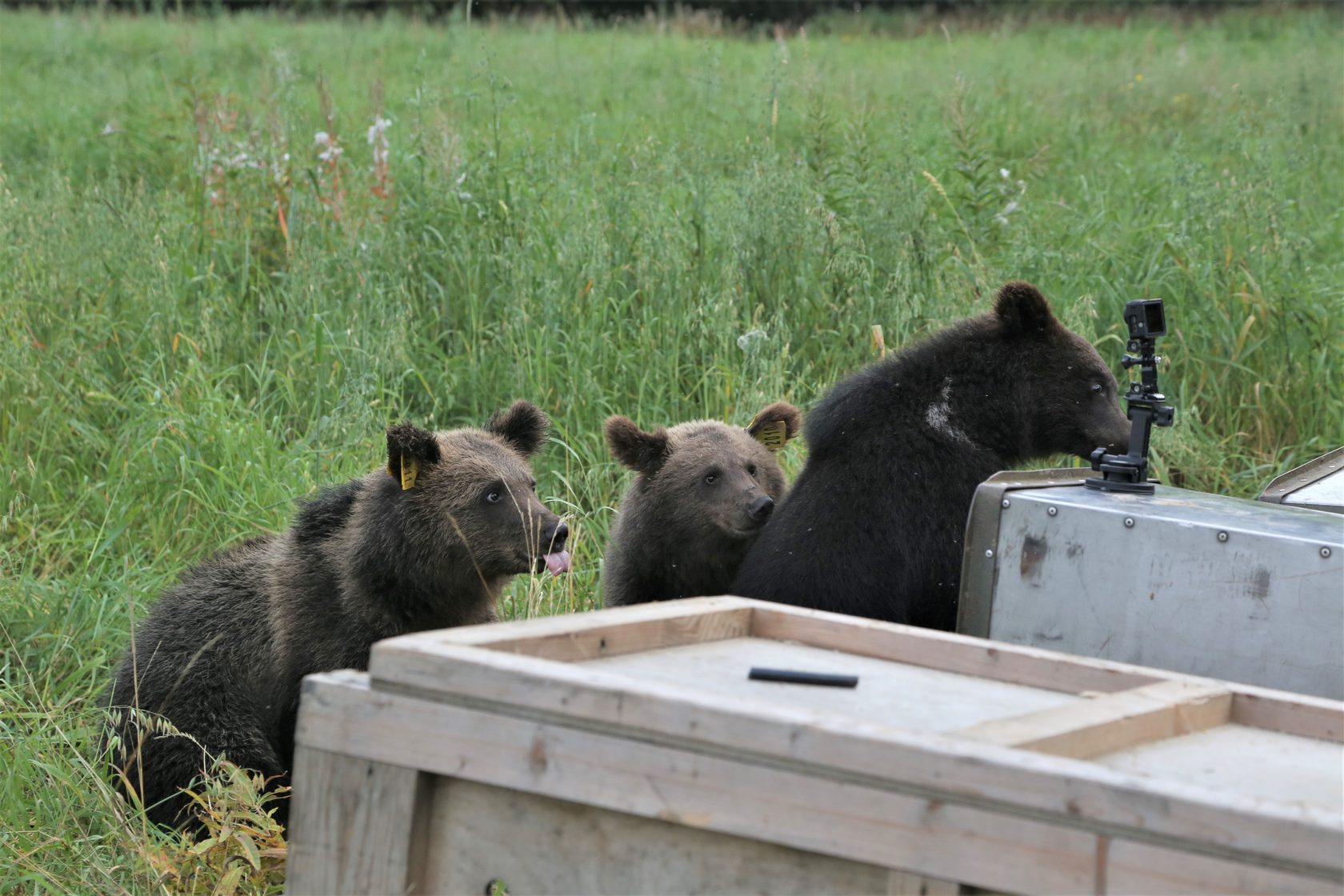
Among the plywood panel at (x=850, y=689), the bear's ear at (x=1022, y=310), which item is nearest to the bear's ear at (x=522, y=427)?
the bear's ear at (x=1022, y=310)

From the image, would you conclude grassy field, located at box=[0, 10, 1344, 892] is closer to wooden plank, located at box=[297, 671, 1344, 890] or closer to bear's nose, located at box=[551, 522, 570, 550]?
bear's nose, located at box=[551, 522, 570, 550]

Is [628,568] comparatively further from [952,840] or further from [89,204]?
[89,204]

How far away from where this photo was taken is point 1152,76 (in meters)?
14.2

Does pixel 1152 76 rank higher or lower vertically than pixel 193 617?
higher

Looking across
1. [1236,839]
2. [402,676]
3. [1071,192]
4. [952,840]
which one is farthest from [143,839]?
[1071,192]

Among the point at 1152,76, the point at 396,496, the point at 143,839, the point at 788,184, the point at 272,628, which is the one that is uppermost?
the point at 1152,76

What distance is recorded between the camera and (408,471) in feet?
14.2

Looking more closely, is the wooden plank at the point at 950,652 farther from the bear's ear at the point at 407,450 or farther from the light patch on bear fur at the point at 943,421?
the bear's ear at the point at 407,450

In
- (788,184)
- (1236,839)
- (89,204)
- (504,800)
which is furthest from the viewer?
(89,204)

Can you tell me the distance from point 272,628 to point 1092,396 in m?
2.62

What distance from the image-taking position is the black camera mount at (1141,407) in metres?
3.35

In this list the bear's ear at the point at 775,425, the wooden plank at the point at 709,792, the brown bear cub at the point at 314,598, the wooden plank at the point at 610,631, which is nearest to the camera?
the wooden plank at the point at 709,792

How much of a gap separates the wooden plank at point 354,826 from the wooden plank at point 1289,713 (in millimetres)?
1302

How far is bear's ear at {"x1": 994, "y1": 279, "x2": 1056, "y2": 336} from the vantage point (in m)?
4.40
